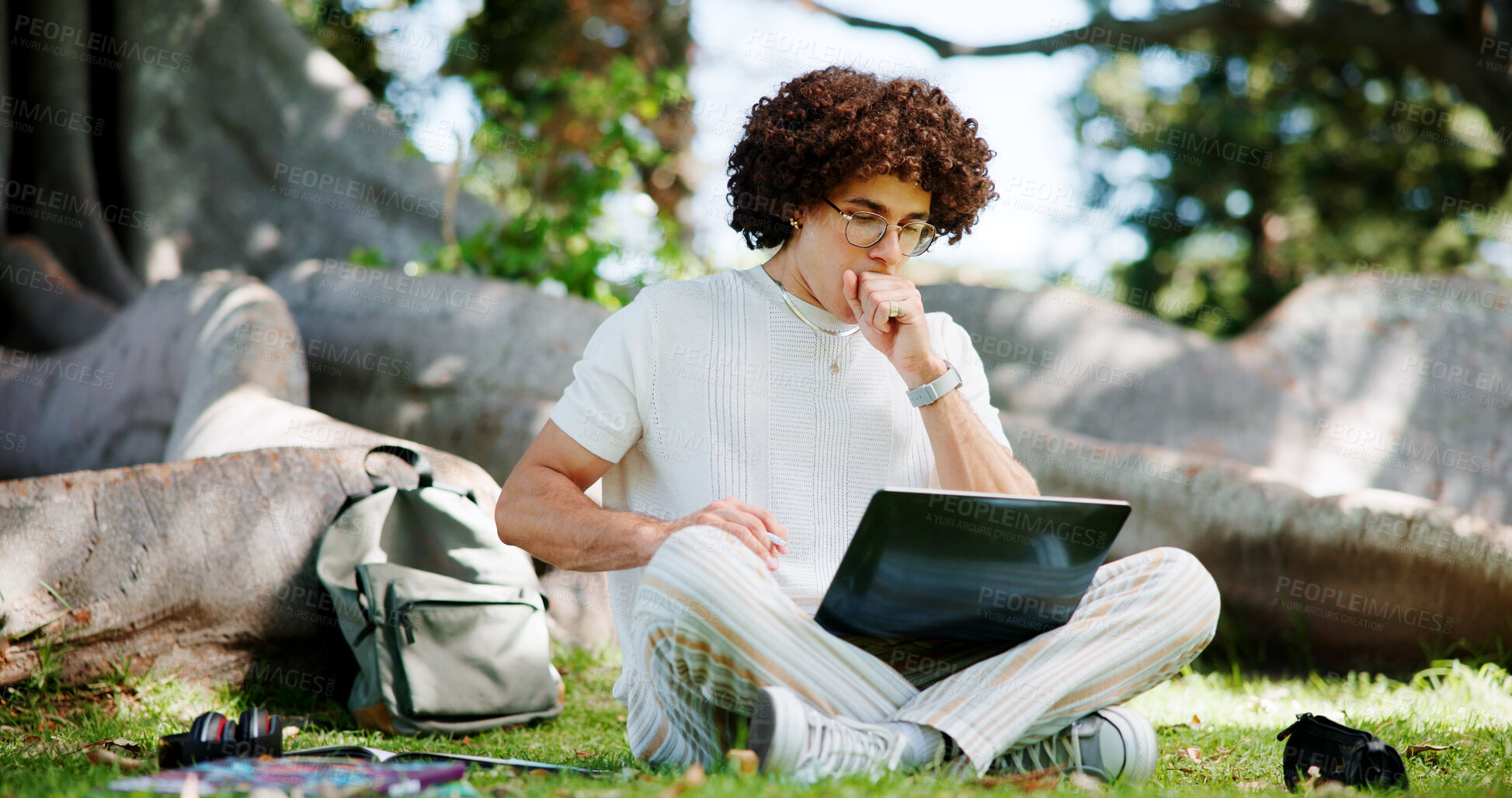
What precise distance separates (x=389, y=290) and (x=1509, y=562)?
16.9 ft

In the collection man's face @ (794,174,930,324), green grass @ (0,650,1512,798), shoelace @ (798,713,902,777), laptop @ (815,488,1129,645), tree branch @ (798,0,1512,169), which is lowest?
green grass @ (0,650,1512,798)

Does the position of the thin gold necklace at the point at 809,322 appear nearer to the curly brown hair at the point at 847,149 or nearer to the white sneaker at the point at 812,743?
the curly brown hair at the point at 847,149

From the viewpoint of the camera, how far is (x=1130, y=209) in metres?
15.2

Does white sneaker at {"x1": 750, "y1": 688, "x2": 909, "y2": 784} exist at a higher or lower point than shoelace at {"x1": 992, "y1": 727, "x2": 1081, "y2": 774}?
higher

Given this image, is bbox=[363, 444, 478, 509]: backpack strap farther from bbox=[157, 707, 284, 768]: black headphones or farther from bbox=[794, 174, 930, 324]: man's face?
bbox=[794, 174, 930, 324]: man's face

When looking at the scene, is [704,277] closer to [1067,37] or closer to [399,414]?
[399,414]

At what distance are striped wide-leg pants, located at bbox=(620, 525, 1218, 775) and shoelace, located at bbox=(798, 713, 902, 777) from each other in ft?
0.31

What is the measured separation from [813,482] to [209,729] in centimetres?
138

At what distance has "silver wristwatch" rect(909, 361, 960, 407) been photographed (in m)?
2.62

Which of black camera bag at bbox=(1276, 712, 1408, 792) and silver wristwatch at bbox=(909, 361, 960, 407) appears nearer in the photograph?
black camera bag at bbox=(1276, 712, 1408, 792)

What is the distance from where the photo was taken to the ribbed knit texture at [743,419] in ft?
8.55

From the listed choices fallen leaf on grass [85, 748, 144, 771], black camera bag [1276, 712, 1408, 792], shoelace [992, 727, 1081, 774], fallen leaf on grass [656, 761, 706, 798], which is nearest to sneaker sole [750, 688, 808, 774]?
fallen leaf on grass [656, 761, 706, 798]

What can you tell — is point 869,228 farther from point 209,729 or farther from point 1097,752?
point 209,729

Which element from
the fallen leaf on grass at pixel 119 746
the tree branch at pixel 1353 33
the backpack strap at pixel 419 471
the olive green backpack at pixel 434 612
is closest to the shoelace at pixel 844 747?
the olive green backpack at pixel 434 612
